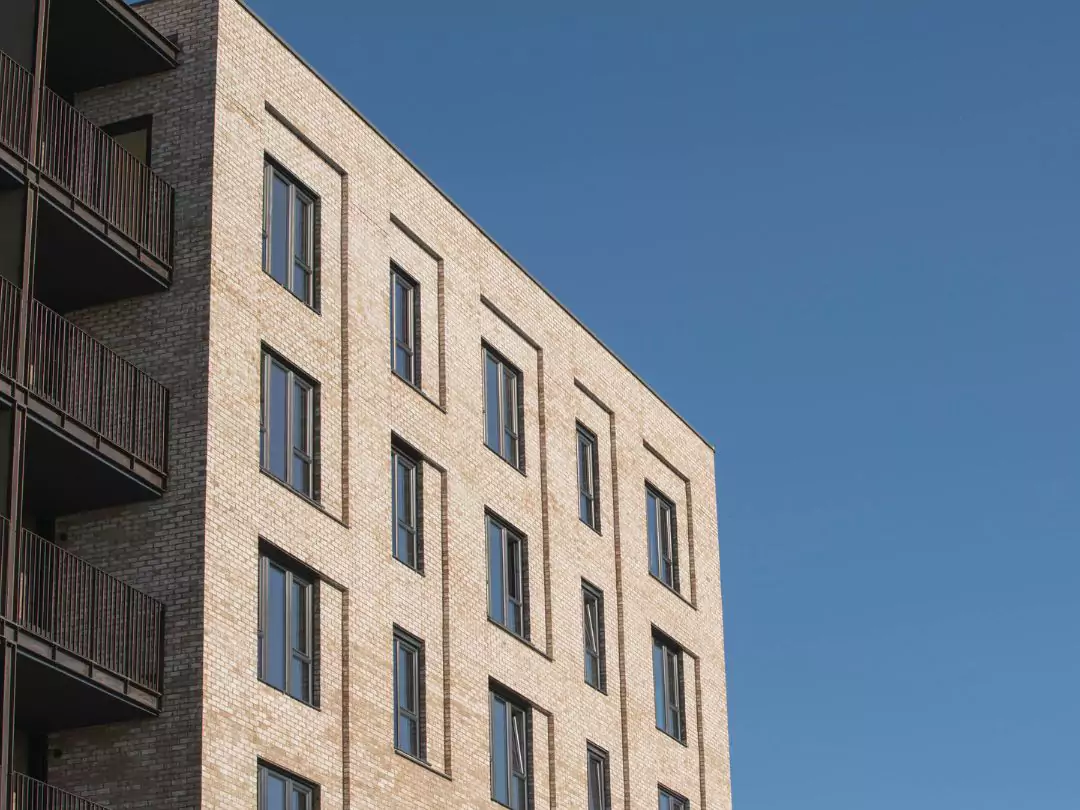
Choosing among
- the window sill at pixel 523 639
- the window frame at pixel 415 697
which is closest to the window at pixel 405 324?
the window sill at pixel 523 639

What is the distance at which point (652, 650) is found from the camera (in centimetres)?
4494

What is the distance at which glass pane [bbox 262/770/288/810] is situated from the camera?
31344mm

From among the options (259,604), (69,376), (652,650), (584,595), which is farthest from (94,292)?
(652,650)

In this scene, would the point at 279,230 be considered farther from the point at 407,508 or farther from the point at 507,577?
the point at 507,577

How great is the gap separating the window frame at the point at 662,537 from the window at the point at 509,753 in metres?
7.38

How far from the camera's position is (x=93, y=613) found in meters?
30.0

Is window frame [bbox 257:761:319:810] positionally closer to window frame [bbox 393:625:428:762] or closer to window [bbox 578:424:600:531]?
window frame [bbox 393:625:428:762]

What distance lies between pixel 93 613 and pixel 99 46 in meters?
8.87

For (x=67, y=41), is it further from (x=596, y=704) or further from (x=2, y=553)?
(x=596, y=704)

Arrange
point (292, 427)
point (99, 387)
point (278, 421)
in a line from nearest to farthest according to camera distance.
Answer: point (99, 387)
point (278, 421)
point (292, 427)

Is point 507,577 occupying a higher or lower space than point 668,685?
higher

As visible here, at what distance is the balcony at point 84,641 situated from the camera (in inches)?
1138

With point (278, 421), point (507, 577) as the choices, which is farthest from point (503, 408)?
point (278, 421)

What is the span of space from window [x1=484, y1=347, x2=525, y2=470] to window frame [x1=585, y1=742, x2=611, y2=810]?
221 inches
